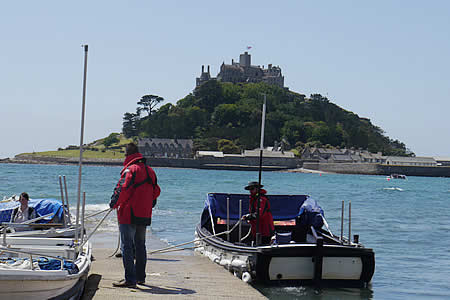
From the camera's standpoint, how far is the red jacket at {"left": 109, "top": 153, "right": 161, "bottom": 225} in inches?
340

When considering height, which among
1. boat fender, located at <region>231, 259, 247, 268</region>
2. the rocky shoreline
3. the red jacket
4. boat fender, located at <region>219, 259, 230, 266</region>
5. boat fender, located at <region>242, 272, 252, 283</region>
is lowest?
the rocky shoreline

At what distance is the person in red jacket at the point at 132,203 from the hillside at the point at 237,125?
157 m

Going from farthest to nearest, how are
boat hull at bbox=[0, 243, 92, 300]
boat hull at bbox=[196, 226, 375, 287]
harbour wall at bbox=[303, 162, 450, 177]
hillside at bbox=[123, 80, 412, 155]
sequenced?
1. hillside at bbox=[123, 80, 412, 155]
2. harbour wall at bbox=[303, 162, 450, 177]
3. boat hull at bbox=[196, 226, 375, 287]
4. boat hull at bbox=[0, 243, 92, 300]

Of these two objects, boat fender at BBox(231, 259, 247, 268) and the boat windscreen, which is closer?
boat fender at BBox(231, 259, 247, 268)

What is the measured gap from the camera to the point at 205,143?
170250mm

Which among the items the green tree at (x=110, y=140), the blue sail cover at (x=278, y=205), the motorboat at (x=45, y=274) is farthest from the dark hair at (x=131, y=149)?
the green tree at (x=110, y=140)

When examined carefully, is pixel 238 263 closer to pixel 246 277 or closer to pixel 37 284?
pixel 246 277

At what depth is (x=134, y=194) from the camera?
8.69 m

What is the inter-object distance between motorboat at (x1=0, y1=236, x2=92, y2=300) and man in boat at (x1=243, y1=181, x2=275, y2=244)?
429 cm

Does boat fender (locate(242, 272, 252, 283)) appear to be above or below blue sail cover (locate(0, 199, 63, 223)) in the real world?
below

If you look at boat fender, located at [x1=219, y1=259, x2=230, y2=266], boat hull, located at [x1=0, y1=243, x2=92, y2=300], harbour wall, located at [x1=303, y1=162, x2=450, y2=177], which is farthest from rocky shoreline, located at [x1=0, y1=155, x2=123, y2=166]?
boat hull, located at [x1=0, y1=243, x2=92, y2=300]

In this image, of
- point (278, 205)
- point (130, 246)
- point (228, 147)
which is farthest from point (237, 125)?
point (130, 246)

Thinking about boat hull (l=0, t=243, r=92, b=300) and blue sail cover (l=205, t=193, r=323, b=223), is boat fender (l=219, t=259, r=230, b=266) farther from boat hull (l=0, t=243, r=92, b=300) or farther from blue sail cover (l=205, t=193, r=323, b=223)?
boat hull (l=0, t=243, r=92, b=300)

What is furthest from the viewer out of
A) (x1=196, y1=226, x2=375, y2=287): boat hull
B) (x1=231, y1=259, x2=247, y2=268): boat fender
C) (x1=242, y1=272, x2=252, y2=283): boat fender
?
(x1=231, y1=259, x2=247, y2=268): boat fender
